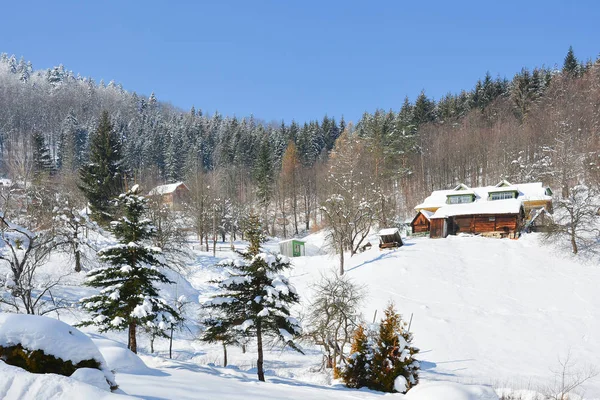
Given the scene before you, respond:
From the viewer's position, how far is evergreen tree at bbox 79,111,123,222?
3897cm

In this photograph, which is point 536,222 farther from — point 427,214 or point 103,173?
point 103,173

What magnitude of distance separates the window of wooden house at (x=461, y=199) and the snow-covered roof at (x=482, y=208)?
3.85ft

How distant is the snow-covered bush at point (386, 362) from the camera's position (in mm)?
14172

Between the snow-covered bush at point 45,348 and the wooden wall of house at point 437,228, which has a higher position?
the wooden wall of house at point 437,228

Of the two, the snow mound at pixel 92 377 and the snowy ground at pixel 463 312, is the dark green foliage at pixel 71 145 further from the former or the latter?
the snow mound at pixel 92 377

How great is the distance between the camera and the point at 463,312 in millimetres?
26516

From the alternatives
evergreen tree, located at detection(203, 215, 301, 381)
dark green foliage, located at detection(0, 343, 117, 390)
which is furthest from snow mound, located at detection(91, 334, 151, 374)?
evergreen tree, located at detection(203, 215, 301, 381)

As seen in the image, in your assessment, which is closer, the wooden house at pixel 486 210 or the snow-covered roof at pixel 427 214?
the wooden house at pixel 486 210

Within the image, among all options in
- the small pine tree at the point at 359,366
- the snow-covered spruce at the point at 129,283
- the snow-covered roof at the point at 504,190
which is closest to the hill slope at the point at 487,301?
the small pine tree at the point at 359,366

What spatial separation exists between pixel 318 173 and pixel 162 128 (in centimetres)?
5649

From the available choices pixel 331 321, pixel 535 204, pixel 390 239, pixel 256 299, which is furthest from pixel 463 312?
pixel 535 204

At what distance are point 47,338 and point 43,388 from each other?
1859mm

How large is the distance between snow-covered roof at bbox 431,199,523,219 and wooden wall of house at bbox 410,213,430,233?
1.28 m

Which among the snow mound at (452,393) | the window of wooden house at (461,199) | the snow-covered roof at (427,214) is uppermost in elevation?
the window of wooden house at (461,199)
